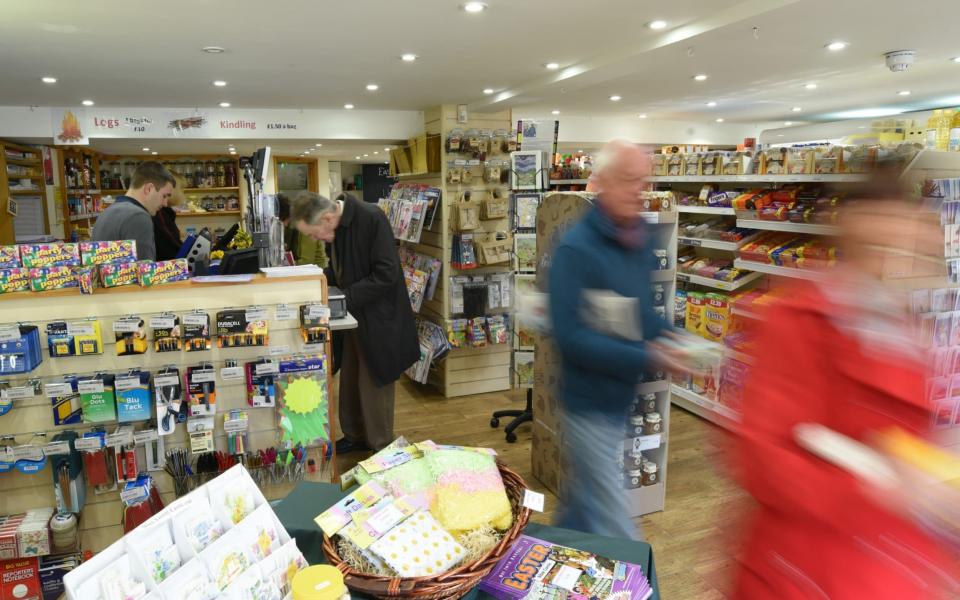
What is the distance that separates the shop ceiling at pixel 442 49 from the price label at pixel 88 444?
6.63 ft

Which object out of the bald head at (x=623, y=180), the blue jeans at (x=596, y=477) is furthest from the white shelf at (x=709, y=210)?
the blue jeans at (x=596, y=477)

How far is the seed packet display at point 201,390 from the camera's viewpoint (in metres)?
2.62

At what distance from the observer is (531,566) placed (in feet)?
5.29

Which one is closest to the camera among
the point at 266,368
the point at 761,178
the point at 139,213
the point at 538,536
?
the point at 538,536

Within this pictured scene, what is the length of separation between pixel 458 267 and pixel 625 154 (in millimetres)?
3587

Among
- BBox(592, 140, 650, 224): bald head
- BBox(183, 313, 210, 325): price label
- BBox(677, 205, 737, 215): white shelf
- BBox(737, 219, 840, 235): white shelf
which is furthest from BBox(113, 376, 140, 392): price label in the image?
BBox(677, 205, 737, 215): white shelf

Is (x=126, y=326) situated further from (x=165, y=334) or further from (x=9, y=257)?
(x=9, y=257)

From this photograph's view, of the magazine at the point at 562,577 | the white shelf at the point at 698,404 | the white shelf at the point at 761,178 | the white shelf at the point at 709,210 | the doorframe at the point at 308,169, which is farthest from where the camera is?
the doorframe at the point at 308,169

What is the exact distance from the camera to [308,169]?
13602 millimetres

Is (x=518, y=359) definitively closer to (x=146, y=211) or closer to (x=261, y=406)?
(x=261, y=406)

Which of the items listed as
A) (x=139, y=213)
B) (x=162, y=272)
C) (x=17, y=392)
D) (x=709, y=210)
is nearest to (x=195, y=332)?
(x=162, y=272)

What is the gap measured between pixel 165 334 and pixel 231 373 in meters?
0.31

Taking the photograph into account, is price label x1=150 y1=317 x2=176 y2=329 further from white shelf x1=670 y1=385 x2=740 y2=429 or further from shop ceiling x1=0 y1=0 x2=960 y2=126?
white shelf x1=670 y1=385 x2=740 y2=429

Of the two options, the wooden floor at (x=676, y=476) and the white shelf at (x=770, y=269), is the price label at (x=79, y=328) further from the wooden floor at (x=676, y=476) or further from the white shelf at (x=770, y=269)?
the white shelf at (x=770, y=269)
